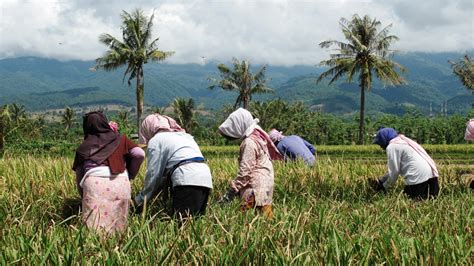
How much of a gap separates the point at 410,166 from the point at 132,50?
3272 cm

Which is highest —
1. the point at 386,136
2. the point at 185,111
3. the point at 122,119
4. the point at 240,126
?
the point at 240,126

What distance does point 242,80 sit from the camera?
44.3m

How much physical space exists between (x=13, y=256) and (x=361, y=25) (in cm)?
3657

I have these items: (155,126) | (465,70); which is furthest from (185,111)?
(155,126)

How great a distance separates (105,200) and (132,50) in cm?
3364

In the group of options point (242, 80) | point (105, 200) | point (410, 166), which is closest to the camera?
point (105, 200)

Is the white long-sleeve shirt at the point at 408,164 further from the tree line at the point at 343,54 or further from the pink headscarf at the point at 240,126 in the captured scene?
the tree line at the point at 343,54

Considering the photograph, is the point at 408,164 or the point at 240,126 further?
the point at 408,164

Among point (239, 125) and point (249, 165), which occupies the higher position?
point (239, 125)

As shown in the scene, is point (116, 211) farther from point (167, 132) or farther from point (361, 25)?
point (361, 25)

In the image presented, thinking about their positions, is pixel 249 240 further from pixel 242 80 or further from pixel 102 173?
pixel 242 80

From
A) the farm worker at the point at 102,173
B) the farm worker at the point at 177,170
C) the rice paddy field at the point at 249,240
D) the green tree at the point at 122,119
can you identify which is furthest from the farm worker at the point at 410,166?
the green tree at the point at 122,119

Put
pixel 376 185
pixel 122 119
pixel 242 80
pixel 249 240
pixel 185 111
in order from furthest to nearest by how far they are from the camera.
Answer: pixel 185 111 < pixel 242 80 < pixel 122 119 < pixel 376 185 < pixel 249 240

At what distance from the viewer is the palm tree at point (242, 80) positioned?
43844mm
